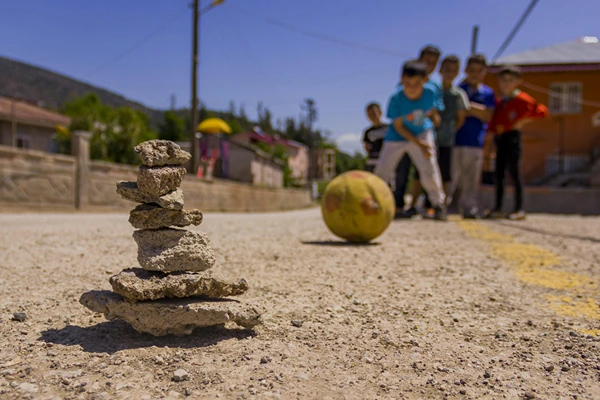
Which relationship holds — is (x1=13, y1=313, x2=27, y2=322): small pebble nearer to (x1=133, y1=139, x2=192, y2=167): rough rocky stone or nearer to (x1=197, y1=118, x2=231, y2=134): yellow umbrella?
(x1=133, y1=139, x2=192, y2=167): rough rocky stone

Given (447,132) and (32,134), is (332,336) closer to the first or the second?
(447,132)

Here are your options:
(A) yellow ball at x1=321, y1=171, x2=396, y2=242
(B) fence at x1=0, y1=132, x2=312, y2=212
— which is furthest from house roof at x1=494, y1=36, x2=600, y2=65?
(A) yellow ball at x1=321, y1=171, x2=396, y2=242

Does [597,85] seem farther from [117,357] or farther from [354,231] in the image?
[117,357]

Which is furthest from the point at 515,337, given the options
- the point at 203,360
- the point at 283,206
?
the point at 283,206

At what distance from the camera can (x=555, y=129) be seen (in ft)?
63.7

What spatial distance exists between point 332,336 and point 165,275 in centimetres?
75

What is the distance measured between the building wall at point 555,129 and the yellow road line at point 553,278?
15473 millimetres

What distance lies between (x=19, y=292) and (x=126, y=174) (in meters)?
9.23

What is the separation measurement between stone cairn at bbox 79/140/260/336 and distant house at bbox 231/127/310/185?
135 ft

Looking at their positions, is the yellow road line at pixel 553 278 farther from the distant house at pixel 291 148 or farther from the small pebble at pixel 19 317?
the distant house at pixel 291 148

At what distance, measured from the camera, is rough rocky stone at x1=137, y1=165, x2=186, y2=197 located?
1.99m

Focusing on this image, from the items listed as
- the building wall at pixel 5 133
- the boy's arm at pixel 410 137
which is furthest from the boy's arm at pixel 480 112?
the building wall at pixel 5 133

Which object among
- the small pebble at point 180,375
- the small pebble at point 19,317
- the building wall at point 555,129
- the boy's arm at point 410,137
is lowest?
the small pebble at point 180,375

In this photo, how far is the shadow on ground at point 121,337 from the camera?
190 cm
